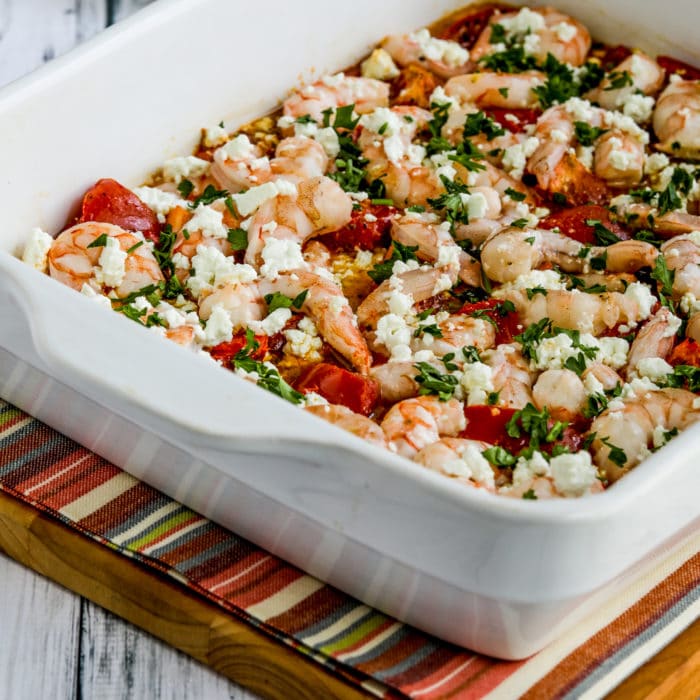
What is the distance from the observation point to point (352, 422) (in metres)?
2.66

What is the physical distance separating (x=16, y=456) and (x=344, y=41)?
5.15 ft

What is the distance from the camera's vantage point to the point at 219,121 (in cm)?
372

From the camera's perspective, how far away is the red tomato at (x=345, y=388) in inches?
114

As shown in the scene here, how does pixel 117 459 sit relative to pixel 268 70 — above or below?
below

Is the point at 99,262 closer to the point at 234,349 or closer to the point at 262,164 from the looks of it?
the point at 234,349

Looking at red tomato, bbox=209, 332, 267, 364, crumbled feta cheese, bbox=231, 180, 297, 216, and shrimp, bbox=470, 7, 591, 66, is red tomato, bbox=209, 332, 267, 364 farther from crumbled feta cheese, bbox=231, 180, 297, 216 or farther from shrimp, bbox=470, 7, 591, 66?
shrimp, bbox=470, 7, 591, 66

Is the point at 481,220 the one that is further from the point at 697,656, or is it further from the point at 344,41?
the point at 697,656

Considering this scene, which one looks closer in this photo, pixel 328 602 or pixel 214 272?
pixel 328 602

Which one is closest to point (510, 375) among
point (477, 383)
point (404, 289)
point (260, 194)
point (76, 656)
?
point (477, 383)

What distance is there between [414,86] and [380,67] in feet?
0.40

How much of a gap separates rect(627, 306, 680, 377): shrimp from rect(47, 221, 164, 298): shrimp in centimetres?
99

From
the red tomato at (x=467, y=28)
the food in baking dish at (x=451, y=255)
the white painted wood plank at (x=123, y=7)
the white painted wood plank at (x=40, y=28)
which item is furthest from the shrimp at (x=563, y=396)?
the white painted wood plank at (x=123, y=7)

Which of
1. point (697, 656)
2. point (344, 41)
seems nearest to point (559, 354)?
point (697, 656)

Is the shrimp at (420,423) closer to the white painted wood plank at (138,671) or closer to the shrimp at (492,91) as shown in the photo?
the white painted wood plank at (138,671)
